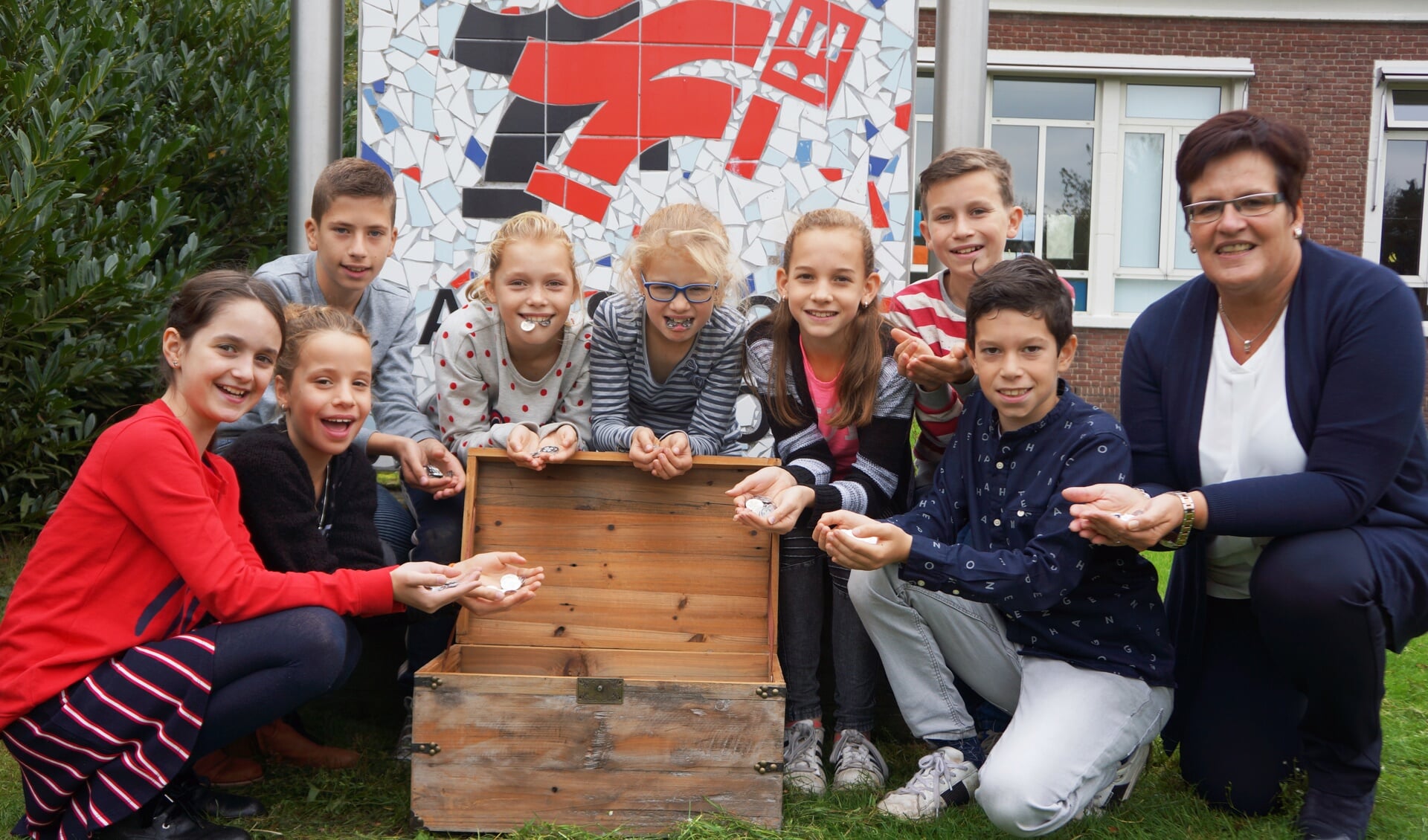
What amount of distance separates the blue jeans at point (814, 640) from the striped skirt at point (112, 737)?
138cm

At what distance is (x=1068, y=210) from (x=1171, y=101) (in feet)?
5.40

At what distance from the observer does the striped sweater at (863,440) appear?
295cm

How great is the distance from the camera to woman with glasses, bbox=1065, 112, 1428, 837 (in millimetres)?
2363

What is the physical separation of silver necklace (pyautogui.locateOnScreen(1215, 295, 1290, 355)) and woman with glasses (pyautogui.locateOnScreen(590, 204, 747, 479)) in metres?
1.24

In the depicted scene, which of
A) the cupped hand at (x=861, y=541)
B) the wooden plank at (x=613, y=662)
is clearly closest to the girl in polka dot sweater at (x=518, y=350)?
the wooden plank at (x=613, y=662)

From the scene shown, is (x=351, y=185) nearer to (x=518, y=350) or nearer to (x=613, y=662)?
(x=518, y=350)

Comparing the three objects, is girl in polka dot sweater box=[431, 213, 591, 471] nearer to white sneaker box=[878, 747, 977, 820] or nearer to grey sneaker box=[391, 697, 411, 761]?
grey sneaker box=[391, 697, 411, 761]

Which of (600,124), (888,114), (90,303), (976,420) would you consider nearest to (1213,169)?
(976,420)

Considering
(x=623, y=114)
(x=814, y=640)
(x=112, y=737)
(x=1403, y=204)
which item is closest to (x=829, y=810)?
(x=814, y=640)

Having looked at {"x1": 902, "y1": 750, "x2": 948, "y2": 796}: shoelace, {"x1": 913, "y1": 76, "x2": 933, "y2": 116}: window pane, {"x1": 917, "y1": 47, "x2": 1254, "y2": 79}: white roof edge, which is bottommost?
{"x1": 902, "y1": 750, "x2": 948, "y2": 796}: shoelace

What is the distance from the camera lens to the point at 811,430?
10.00 ft

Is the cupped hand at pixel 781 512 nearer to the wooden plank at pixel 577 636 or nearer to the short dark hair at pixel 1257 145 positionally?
the wooden plank at pixel 577 636

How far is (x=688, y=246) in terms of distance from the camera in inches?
117

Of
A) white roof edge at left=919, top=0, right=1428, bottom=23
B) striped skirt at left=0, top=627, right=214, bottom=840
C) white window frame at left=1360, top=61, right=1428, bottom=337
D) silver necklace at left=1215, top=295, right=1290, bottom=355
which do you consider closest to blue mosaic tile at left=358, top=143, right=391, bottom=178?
striped skirt at left=0, top=627, right=214, bottom=840
